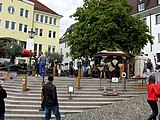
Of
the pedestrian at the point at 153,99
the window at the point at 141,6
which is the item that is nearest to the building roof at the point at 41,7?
the window at the point at 141,6

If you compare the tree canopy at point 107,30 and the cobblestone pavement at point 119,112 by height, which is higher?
the tree canopy at point 107,30

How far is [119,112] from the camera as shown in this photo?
11.7 m

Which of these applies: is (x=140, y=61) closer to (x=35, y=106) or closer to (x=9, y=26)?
(x=35, y=106)

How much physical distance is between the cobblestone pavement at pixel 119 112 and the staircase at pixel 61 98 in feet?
1.84

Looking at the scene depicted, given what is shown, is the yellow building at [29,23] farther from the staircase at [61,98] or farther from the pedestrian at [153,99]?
the pedestrian at [153,99]

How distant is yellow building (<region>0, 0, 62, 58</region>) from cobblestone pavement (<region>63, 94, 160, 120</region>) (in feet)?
131

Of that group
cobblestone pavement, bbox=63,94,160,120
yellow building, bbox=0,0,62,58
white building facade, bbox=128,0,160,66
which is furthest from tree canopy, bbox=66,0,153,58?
yellow building, bbox=0,0,62,58

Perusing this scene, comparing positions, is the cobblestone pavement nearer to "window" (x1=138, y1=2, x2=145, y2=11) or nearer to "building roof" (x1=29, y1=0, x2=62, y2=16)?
"window" (x1=138, y1=2, x2=145, y2=11)

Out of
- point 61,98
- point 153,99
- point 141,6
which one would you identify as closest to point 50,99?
point 153,99

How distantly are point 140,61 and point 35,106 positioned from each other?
15.6 metres

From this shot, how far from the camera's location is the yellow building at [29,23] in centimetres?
4997

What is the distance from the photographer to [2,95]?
26.8 feet

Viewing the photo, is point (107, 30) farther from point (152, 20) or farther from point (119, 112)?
point (152, 20)

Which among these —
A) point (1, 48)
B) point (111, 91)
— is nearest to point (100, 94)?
point (111, 91)
